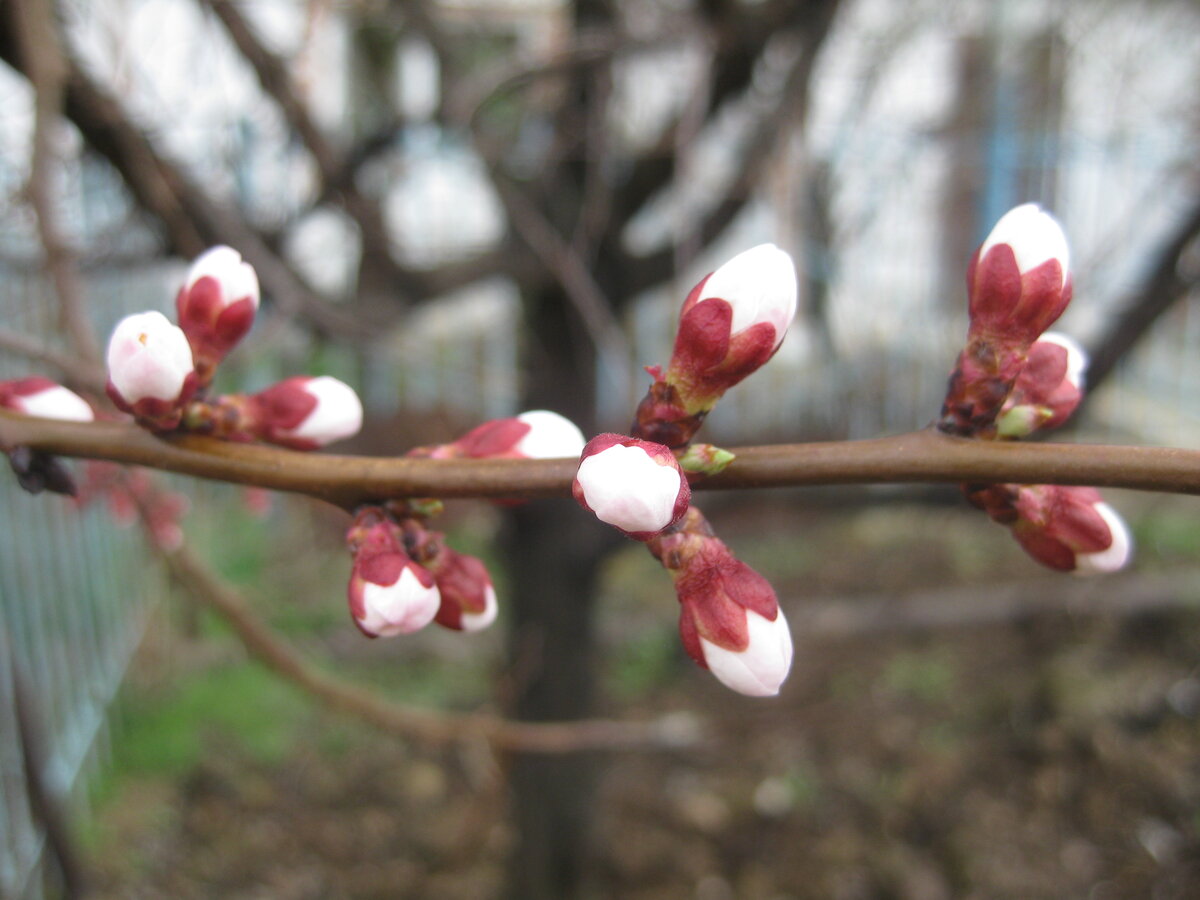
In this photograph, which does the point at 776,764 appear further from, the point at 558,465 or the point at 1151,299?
the point at 558,465

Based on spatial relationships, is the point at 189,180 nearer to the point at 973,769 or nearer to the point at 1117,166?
the point at 1117,166

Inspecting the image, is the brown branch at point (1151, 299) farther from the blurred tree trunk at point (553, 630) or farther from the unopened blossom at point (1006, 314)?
the unopened blossom at point (1006, 314)

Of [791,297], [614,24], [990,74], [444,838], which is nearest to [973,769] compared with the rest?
[444,838]

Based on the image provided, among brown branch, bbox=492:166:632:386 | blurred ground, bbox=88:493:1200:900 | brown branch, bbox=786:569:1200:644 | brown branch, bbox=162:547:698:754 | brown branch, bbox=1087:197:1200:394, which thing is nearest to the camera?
brown branch, bbox=162:547:698:754

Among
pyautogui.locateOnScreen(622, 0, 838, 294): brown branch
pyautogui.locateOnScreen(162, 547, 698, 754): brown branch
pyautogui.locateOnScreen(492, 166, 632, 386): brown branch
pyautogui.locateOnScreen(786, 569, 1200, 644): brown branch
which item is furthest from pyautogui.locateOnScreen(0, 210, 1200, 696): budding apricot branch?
pyautogui.locateOnScreen(786, 569, 1200, 644): brown branch

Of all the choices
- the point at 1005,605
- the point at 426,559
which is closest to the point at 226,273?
the point at 426,559

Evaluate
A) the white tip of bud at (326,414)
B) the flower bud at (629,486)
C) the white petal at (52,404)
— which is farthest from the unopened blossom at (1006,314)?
the white petal at (52,404)

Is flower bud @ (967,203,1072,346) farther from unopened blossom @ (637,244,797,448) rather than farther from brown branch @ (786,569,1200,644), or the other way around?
brown branch @ (786,569,1200,644)
